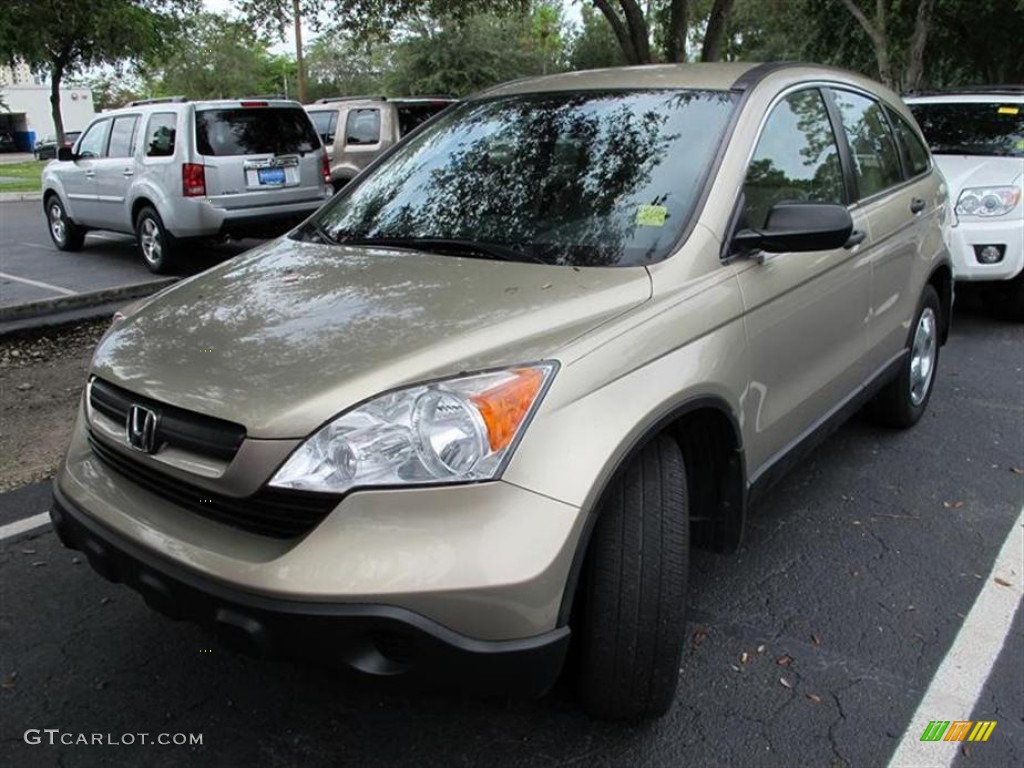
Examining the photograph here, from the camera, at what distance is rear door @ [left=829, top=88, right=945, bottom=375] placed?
369 centimetres

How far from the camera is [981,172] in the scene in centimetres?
667

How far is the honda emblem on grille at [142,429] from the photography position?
216cm

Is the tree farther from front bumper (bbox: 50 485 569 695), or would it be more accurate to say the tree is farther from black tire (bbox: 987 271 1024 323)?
front bumper (bbox: 50 485 569 695)

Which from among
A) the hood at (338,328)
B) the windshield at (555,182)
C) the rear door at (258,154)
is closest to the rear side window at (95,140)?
the rear door at (258,154)

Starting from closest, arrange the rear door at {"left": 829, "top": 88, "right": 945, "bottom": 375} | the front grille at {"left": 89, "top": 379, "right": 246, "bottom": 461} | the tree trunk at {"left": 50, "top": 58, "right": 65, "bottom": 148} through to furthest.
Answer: the front grille at {"left": 89, "top": 379, "right": 246, "bottom": 461}
the rear door at {"left": 829, "top": 88, "right": 945, "bottom": 375}
the tree trunk at {"left": 50, "top": 58, "right": 65, "bottom": 148}

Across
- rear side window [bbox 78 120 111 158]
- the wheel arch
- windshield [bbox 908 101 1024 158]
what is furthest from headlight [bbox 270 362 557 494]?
rear side window [bbox 78 120 111 158]

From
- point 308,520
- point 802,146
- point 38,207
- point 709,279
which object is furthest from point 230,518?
point 38,207

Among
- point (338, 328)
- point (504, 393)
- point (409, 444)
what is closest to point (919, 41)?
point (338, 328)

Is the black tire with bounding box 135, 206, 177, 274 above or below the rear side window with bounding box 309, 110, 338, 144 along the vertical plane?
below

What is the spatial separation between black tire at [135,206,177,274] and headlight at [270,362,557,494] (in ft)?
26.4

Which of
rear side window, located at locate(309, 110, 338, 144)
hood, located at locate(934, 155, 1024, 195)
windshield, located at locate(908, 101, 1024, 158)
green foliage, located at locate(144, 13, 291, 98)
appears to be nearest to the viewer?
hood, located at locate(934, 155, 1024, 195)

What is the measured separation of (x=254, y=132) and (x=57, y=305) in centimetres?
329

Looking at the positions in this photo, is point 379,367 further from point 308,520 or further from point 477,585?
point 477,585

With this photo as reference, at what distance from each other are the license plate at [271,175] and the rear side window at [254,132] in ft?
0.61
